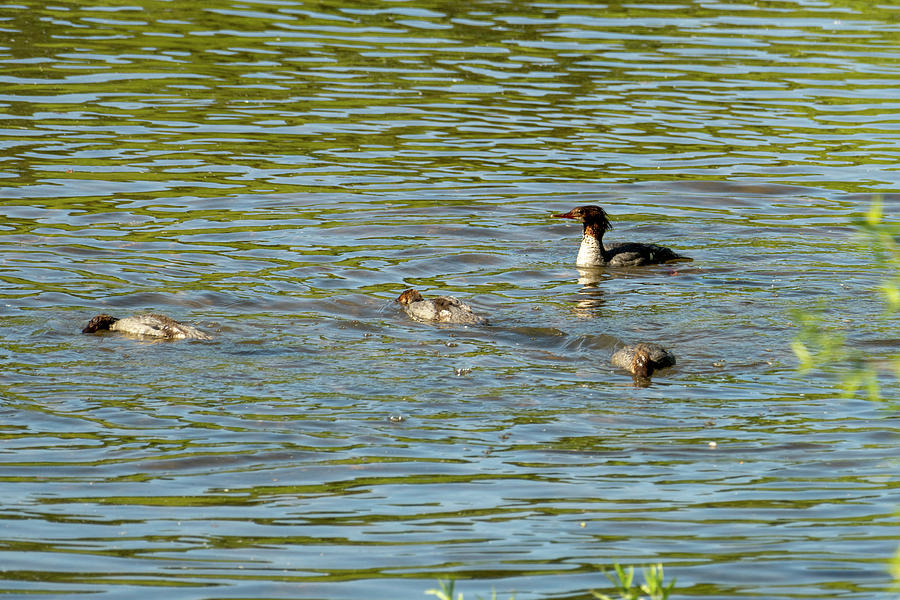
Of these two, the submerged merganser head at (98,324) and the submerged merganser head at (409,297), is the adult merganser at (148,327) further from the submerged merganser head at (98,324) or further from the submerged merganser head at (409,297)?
the submerged merganser head at (409,297)

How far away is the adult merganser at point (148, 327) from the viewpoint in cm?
1184

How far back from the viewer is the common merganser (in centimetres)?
1108

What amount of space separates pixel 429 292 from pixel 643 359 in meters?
3.40

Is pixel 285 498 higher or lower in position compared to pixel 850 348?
lower

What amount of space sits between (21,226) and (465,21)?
12998 millimetres

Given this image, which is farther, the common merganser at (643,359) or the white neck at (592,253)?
the white neck at (592,253)

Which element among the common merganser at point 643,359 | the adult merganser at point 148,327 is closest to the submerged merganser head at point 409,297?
the adult merganser at point 148,327

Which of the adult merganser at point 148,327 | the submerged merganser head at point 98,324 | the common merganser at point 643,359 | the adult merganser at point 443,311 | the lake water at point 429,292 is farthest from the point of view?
the adult merganser at point 443,311

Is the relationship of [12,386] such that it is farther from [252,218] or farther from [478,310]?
[252,218]

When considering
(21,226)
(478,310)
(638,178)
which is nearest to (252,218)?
(21,226)

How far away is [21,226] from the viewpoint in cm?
1555

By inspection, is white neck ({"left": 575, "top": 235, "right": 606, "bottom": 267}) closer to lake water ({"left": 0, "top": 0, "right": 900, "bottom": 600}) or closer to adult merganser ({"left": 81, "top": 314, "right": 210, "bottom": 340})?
lake water ({"left": 0, "top": 0, "right": 900, "bottom": 600})

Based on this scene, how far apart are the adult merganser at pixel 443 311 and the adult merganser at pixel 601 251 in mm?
3087

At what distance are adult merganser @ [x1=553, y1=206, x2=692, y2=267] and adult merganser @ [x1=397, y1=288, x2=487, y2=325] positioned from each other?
122 inches
